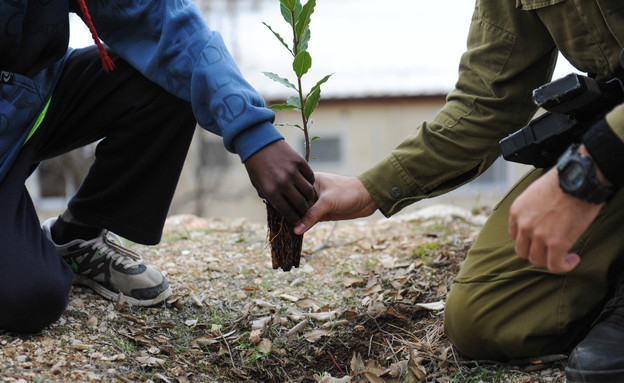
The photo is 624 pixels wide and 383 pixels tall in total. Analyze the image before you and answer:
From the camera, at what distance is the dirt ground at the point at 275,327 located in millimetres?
1722

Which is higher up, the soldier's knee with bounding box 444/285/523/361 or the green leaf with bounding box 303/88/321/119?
the green leaf with bounding box 303/88/321/119

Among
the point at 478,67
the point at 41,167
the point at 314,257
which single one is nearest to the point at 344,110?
the point at 41,167

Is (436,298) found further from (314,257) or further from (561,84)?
(561,84)

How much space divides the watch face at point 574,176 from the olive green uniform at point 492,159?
0.56m

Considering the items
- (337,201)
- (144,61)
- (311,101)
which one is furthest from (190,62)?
(337,201)

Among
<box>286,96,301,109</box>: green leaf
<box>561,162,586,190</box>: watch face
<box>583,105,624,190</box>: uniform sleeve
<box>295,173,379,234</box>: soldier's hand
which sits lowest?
<box>295,173,379,234</box>: soldier's hand

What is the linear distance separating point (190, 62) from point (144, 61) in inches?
8.3

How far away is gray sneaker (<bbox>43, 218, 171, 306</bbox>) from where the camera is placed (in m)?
2.18

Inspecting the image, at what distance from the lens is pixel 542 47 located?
2010 millimetres

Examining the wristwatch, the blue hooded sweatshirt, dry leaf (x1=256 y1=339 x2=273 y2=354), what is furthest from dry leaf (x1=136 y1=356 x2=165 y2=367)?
the wristwatch

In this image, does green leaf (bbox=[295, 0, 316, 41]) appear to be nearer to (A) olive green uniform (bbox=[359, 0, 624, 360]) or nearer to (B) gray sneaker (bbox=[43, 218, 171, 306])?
(A) olive green uniform (bbox=[359, 0, 624, 360])

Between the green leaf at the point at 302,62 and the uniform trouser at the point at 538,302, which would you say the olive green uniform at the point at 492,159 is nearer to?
the uniform trouser at the point at 538,302

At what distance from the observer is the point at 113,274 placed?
2.19m

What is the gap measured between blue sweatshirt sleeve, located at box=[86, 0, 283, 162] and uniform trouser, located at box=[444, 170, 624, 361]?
863 millimetres
